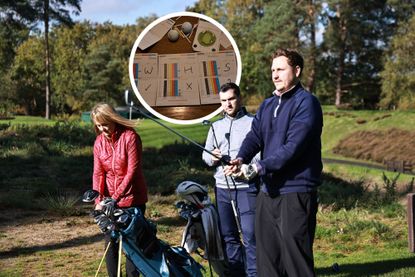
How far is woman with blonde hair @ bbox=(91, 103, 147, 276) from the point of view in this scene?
4.62m

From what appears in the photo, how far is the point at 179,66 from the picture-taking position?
452 centimetres

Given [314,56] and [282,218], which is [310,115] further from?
[314,56]

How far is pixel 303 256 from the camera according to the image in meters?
3.73

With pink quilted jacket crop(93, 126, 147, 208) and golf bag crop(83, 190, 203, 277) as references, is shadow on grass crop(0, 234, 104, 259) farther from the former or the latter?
golf bag crop(83, 190, 203, 277)

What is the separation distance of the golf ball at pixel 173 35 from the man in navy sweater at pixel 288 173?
0.96 metres

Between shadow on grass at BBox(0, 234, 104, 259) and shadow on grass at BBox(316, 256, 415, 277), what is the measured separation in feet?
10.4

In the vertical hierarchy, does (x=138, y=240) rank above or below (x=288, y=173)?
below

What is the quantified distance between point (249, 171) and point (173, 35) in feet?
4.42

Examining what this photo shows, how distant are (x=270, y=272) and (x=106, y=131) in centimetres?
163

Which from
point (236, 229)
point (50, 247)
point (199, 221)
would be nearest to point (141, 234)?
→ point (199, 221)

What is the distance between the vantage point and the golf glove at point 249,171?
3715mm

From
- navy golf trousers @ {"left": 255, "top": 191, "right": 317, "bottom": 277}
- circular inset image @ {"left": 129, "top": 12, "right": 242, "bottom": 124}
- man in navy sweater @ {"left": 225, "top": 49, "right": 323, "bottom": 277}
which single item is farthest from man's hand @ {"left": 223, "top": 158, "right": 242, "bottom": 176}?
circular inset image @ {"left": 129, "top": 12, "right": 242, "bottom": 124}

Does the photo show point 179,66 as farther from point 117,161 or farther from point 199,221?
point 199,221

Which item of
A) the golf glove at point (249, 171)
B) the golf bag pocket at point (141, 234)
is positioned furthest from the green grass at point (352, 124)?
the golf glove at point (249, 171)
